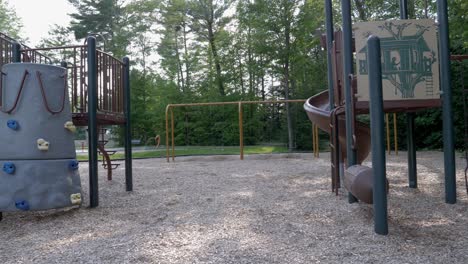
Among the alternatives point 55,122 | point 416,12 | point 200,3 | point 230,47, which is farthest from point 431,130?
point 200,3

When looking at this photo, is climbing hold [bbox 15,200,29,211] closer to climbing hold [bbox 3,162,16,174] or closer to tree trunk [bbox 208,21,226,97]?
climbing hold [bbox 3,162,16,174]

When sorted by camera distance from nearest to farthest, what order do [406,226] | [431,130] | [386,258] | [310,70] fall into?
[386,258], [406,226], [431,130], [310,70]

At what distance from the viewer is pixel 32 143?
3.81 metres

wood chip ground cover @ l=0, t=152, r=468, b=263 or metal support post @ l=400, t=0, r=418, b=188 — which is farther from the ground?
metal support post @ l=400, t=0, r=418, b=188

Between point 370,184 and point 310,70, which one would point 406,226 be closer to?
point 370,184

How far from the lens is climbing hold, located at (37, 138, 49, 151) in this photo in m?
3.80

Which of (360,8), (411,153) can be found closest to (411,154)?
(411,153)

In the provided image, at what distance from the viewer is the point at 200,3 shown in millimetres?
26562

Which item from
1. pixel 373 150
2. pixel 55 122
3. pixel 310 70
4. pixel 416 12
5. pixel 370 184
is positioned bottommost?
pixel 370 184

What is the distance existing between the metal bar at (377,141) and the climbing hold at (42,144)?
311 centimetres

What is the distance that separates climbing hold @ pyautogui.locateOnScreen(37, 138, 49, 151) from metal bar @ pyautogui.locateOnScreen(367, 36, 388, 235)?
311 cm

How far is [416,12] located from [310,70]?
603cm

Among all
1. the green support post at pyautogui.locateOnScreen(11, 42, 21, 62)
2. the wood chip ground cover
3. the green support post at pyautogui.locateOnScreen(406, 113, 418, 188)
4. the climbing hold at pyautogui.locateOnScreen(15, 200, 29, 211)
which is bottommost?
the wood chip ground cover

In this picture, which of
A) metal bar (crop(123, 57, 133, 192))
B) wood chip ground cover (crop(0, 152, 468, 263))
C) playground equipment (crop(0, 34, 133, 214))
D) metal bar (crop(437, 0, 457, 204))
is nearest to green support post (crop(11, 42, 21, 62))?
playground equipment (crop(0, 34, 133, 214))
